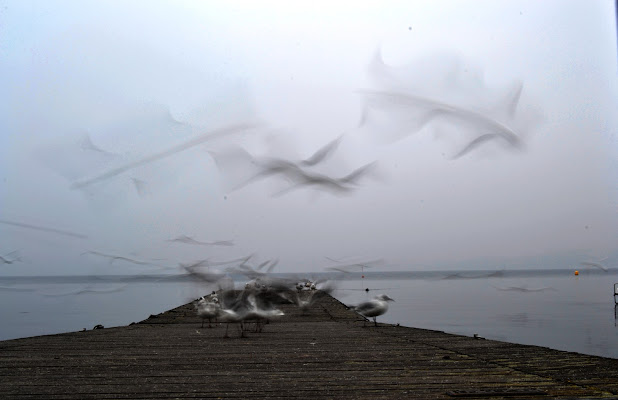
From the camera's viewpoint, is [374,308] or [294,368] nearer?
[294,368]

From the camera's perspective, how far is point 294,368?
10.5 m

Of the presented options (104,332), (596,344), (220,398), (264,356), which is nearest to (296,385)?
(220,398)

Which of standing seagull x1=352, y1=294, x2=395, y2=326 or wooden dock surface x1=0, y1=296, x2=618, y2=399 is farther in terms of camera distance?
standing seagull x1=352, y1=294, x2=395, y2=326

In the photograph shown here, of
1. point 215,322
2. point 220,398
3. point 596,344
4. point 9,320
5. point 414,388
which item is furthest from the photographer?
point 9,320

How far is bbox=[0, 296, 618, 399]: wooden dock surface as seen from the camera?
8.39 m

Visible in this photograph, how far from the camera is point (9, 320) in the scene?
48.9 metres

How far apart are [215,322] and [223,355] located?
32.9 ft

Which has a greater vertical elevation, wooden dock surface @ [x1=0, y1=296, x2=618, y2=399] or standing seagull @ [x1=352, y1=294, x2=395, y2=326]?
standing seagull @ [x1=352, y1=294, x2=395, y2=326]

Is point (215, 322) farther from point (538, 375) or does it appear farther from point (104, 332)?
point (538, 375)

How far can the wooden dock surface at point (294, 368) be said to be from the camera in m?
8.39

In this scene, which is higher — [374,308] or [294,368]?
[374,308]

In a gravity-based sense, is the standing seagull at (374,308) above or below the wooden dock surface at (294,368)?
above

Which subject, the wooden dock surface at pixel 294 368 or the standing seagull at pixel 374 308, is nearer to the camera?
the wooden dock surface at pixel 294 368

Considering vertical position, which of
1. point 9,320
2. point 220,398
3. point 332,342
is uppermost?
point 9,320
